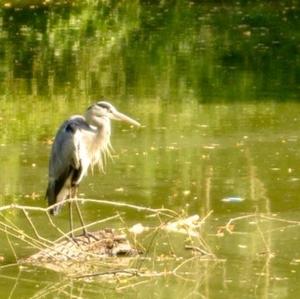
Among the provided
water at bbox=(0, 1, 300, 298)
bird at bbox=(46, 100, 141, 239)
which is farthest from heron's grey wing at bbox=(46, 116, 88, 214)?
water at bbox=(0, 1, 300, 298)

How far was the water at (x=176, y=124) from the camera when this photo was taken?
7898mm

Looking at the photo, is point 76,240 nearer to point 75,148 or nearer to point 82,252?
point 82,252

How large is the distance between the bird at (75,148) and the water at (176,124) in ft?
1.22

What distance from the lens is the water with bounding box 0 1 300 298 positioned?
25.9 feet

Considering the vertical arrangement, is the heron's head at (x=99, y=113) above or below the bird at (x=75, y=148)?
above

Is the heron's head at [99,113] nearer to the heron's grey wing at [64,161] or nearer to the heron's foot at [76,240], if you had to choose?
the heron's grey wing at [64,161]

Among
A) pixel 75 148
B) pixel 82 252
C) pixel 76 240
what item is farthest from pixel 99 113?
pixel 82 252

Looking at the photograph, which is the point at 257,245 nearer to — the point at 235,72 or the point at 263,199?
the point at 263,199

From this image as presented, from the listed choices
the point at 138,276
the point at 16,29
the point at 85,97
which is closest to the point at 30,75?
the point at 85,97

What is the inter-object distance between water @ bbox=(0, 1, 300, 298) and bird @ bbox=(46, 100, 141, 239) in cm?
37

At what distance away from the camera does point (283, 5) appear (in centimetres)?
2462

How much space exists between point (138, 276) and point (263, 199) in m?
2.32

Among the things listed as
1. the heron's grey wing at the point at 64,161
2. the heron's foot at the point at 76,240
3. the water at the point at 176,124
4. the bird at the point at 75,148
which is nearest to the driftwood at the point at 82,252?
the heron's foot at the point at 76,240

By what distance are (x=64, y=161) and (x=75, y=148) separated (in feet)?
0.40
